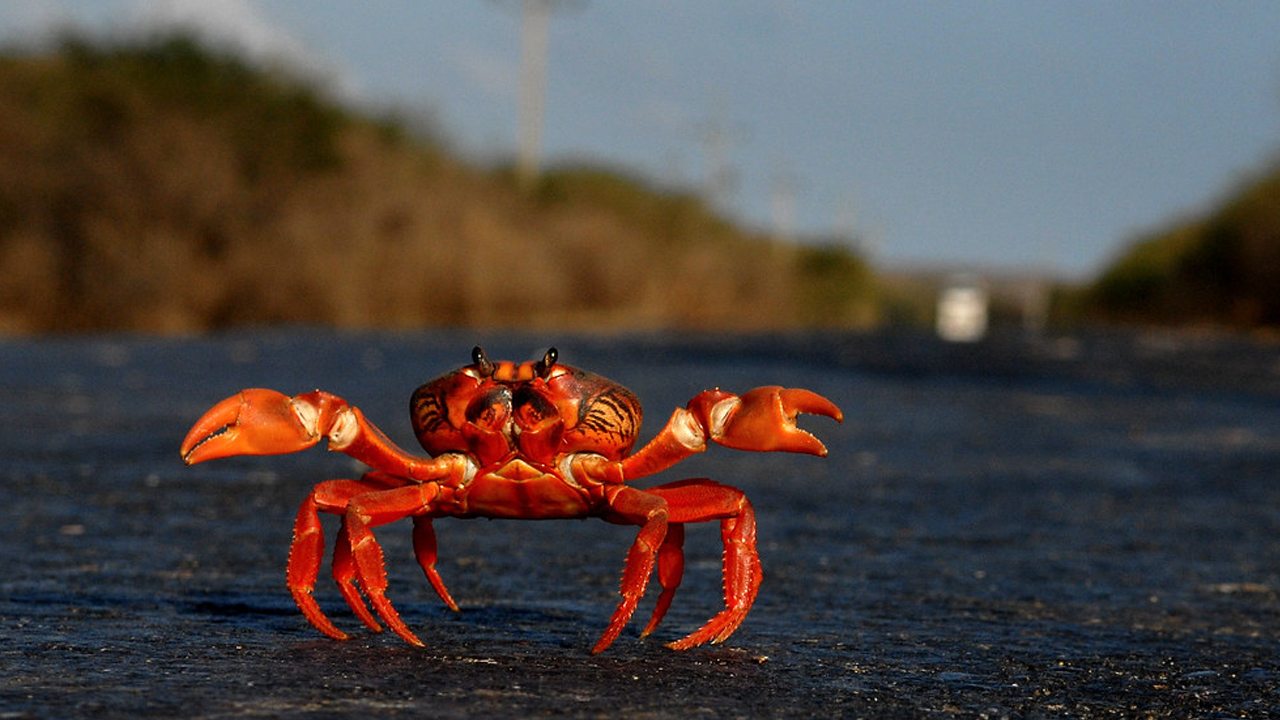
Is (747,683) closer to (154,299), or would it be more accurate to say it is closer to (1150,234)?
(154,299)

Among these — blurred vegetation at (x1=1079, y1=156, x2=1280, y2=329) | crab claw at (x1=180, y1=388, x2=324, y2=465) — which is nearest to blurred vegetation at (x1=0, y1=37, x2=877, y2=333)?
blurred vegetation at (x1=1079, y1=156, x2=1280, y2=329)

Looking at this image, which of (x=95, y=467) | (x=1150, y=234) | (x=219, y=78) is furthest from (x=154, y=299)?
(x=1150, y=234)

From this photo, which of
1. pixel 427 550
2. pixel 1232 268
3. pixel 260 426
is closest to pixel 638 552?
pixel 427 550

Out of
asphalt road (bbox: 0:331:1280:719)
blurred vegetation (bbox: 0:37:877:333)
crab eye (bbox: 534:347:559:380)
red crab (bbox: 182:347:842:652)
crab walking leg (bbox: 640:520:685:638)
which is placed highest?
blurred vegetation (bbox: 0:37:877:333)

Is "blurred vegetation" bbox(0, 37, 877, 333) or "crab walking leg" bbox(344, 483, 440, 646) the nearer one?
"crab walking leg" bbox(344, 483, 440, 646)

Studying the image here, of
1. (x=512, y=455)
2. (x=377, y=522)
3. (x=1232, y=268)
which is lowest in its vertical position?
(x=377, y=522)

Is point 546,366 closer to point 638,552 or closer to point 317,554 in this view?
→ point 638,552

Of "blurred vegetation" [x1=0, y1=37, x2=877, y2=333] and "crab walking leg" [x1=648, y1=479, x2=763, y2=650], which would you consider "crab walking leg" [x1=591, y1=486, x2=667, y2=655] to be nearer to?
"crab walking leg" [x1=648, y1=479, x2=763, y2=650]
